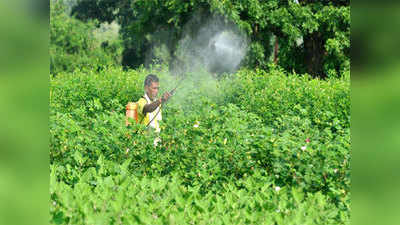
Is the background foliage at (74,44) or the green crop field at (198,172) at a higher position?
the green crop field at (198,172)

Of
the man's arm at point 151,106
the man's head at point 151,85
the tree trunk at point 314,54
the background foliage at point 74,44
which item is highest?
the man's head at point 151,85

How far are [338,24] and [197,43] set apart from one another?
17.3 feet

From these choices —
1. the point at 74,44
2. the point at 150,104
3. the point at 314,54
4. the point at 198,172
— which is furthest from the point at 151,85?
the point at 74,44

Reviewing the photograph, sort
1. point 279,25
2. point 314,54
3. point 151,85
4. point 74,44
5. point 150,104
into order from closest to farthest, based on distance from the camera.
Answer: point 150,104 → point 151,85 → point 279,25 → point 314,54 → point 74,44

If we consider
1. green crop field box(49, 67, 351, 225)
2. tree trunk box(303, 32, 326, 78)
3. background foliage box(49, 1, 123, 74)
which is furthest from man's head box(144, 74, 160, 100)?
background foliage box(49, 1, 123, 74)

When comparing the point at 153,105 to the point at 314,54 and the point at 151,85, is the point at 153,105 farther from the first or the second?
the point at 314,54

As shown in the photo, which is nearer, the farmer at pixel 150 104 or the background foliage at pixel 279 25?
the farmer at pixel 150 104

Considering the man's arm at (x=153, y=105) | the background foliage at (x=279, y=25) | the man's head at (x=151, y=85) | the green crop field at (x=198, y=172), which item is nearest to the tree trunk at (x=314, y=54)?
the background foliage at (x=279, y=25)

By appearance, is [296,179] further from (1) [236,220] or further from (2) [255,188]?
(1) [236,220]

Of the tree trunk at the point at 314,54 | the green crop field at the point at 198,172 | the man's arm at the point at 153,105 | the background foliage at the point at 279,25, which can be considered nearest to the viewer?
the green crop field at the point at 198,172

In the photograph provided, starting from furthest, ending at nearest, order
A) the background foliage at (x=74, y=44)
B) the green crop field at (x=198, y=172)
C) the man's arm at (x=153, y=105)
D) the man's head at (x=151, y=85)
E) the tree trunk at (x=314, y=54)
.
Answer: the background foliage at (x=74, y=44)
the tree trunk at (x=314, y=54)
the man's head at (x=151, y=85)
the man's arm at (x=153, y=105)
the green crop field at (x=198, y=172)

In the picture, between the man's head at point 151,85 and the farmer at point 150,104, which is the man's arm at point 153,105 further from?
the man's head at point 151,85
